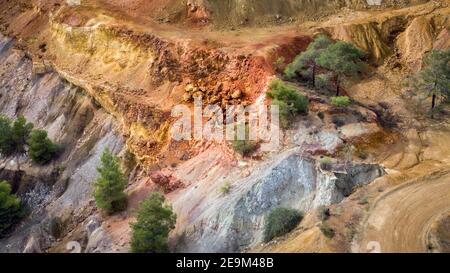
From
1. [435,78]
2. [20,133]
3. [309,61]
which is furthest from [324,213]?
[20,133]

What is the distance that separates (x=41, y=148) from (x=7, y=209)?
5.80m

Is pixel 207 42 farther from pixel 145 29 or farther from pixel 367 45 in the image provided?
pixel 367 45

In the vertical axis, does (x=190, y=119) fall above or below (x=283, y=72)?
below

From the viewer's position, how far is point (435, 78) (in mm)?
34281

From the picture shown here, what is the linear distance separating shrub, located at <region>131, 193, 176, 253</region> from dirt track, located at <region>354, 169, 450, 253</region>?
9.83 meters

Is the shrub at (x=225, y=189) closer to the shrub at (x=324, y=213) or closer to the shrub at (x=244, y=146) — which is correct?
the shrub at (x=244, y=146)

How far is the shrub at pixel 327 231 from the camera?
2510 centimetres

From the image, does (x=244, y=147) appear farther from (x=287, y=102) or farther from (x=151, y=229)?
(x=151, y=229)

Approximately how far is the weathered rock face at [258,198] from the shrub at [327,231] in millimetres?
2925

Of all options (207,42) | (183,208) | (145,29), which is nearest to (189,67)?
(207,42)

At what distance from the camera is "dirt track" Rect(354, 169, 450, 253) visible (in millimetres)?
24406

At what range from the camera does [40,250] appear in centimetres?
3488

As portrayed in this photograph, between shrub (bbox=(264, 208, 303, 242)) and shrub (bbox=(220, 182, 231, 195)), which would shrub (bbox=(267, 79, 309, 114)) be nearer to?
shrub (bbox=(220, 182, 231, 195))
